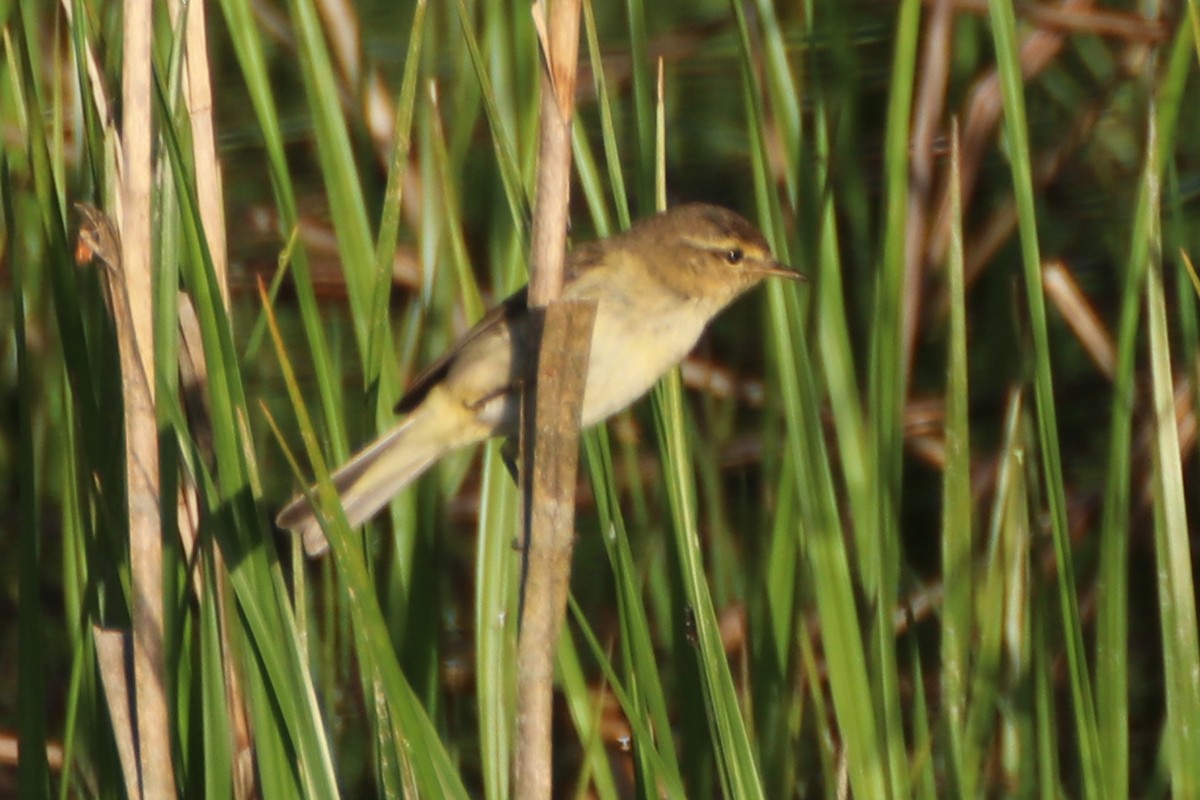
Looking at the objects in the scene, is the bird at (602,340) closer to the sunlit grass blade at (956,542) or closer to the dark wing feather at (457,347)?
the dark wing feather at (457,347)

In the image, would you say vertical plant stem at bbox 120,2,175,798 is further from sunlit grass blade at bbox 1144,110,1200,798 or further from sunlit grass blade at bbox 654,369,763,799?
sunlit grass blade at bbox 1144,110,1200,798

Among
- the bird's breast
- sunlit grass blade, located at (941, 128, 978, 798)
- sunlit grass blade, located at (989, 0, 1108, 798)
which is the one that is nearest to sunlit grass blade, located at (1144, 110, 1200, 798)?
sunlit grass blade, located at (989, 0, 1108, 798)

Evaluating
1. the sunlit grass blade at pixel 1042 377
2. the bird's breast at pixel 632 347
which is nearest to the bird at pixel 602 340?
the bird's breast at pixel 632 347

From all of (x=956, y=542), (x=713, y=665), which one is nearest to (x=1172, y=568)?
(x=956, y=542)

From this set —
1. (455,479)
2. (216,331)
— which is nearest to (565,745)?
(455,479)

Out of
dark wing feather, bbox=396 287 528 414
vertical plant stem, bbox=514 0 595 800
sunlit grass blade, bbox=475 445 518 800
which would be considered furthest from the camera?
dark wing feather, bbox=396 287 528 414

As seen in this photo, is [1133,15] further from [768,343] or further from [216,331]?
[216,331]

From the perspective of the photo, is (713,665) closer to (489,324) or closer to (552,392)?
(552,392)
